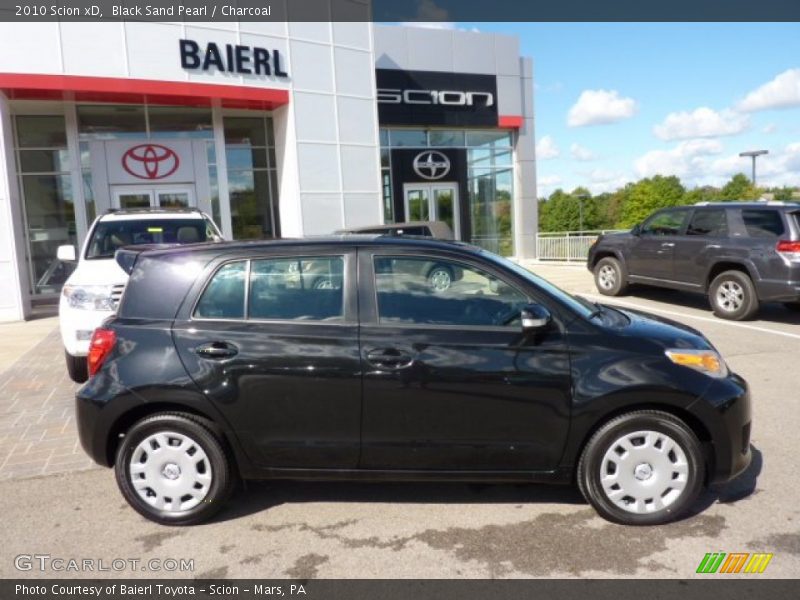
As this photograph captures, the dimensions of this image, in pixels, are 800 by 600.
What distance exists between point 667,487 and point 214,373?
2640 mm

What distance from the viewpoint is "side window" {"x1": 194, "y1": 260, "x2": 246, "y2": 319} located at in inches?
141

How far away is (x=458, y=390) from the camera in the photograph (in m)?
3.40

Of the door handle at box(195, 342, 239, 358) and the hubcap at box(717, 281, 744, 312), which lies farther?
the hubcap at box(717, 281, 744, 312)

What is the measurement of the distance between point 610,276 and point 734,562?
389 inches

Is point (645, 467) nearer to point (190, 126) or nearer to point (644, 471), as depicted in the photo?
point (644, 471)

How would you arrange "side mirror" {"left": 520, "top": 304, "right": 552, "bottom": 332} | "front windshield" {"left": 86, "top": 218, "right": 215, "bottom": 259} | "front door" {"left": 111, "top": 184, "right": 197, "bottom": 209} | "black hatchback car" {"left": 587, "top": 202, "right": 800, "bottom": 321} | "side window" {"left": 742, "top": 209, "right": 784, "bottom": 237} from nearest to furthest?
"side mirror" {"left": 520, "top": 304, "right": 552, "bottom": 332} → "front windshield" {"left": 86, "top": 218, "right": 215, "bottom": 259} → "black hatchback car" {"left": 587, "top": 202, "right": 800, "bottom": 321} → "side window" {"left": 742, "top": 209, "right": 784, "bottom": 237} → "front door" {"left": 111, "top": 184, "right": 197, "bottom": 209}

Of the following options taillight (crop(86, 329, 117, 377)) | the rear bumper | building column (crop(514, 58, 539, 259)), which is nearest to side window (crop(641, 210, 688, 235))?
the rear bumper

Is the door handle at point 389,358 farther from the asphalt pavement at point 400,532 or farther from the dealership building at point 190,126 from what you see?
the dealership building at point 190,126

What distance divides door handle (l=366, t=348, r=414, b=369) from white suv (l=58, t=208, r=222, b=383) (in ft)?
12.6

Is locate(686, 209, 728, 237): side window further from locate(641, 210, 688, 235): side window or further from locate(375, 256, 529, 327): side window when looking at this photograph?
locate(375, 256, 529, 327): side window

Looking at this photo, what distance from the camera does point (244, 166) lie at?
675 inches

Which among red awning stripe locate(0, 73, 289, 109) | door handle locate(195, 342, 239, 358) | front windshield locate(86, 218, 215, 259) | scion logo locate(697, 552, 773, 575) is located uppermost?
red awning stripe locate(0, 73, 289, 109)
